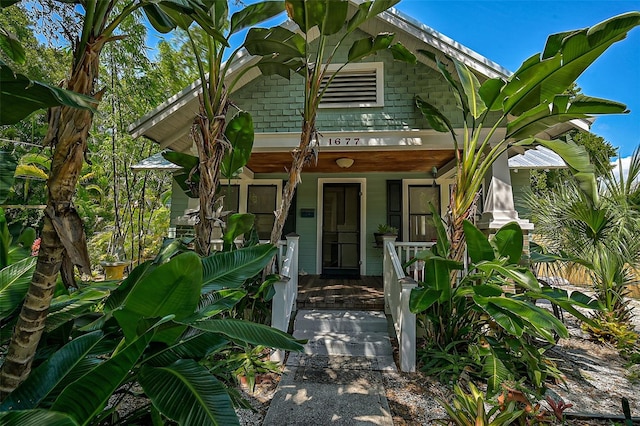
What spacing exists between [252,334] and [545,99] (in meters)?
4.09

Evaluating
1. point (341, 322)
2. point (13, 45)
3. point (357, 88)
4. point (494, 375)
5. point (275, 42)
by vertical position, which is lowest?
point (341, 322)

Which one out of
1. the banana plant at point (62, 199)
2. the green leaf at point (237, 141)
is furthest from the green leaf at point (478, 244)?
the banana plant at point (62, 199)

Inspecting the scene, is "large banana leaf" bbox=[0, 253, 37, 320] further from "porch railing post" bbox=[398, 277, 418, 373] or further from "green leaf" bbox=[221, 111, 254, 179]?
"porch railing post" bbox=[398, 277, 418, 373]

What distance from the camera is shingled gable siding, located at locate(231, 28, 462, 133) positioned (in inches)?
208

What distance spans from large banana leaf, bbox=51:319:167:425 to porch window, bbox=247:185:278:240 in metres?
6.38

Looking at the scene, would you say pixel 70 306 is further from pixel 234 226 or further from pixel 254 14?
pixel 254 14

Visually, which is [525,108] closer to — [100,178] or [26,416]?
[26,416]

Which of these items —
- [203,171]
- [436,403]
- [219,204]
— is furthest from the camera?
[219,204]

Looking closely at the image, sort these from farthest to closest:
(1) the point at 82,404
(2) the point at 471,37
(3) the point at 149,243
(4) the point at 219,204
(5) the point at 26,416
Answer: (3) the point at 149,243 < (2) the point at 471,37 < (4) the point at 219,204 < (1) the point at 82,404 < (5) the point at 26,416

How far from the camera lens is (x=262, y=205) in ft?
25.4

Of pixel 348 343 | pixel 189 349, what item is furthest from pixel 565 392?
pixel 189 349

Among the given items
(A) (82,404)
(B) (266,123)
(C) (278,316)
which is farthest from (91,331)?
(B) (266,123)

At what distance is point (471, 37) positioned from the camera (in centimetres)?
687

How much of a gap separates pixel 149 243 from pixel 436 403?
32.2 feet
